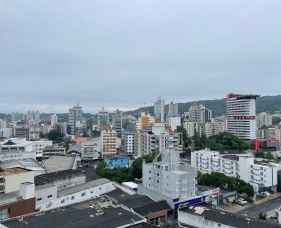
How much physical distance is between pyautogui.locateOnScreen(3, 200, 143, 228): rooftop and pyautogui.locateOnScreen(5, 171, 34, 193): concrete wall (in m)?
5.41

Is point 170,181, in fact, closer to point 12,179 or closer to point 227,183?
point 227,183

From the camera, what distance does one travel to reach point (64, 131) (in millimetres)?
85688

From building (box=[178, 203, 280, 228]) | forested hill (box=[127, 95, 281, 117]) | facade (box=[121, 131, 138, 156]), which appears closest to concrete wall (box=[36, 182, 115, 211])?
building (box=[178, 203, 280, 228])

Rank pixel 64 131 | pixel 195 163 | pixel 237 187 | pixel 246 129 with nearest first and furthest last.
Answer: pixel 237 187, pixel 195 163, pixel 246 129, pixel 64 131

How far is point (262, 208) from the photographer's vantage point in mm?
22203

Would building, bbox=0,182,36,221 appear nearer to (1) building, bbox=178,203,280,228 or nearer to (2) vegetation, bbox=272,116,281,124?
(1) building, bbox=178,203,280,228

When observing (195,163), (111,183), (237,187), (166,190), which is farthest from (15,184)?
(195,163)

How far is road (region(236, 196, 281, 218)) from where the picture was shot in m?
21.0

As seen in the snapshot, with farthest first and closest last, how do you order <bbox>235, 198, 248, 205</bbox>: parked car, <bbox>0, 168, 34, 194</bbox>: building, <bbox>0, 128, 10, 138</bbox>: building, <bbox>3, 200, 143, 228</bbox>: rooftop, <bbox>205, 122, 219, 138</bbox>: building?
<bbox>0, 128, 10, 138</bbox>: building < <bbox>205, 122, 219, 138</bbox>: building < <bbox>235, 198, 248, 205</bbox>: parked car < <bbox>0, 168, 34, 194</bbox>: building < <bbox>3, 200, 143, 228</bbox>: rooftop

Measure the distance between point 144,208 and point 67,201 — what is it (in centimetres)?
782

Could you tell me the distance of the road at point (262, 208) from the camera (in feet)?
68.8

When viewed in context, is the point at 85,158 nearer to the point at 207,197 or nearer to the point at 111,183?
the point at 111,183

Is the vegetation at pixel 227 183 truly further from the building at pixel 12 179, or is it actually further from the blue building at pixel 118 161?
the building at pixel 12 179

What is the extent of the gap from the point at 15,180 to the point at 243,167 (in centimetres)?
2403
